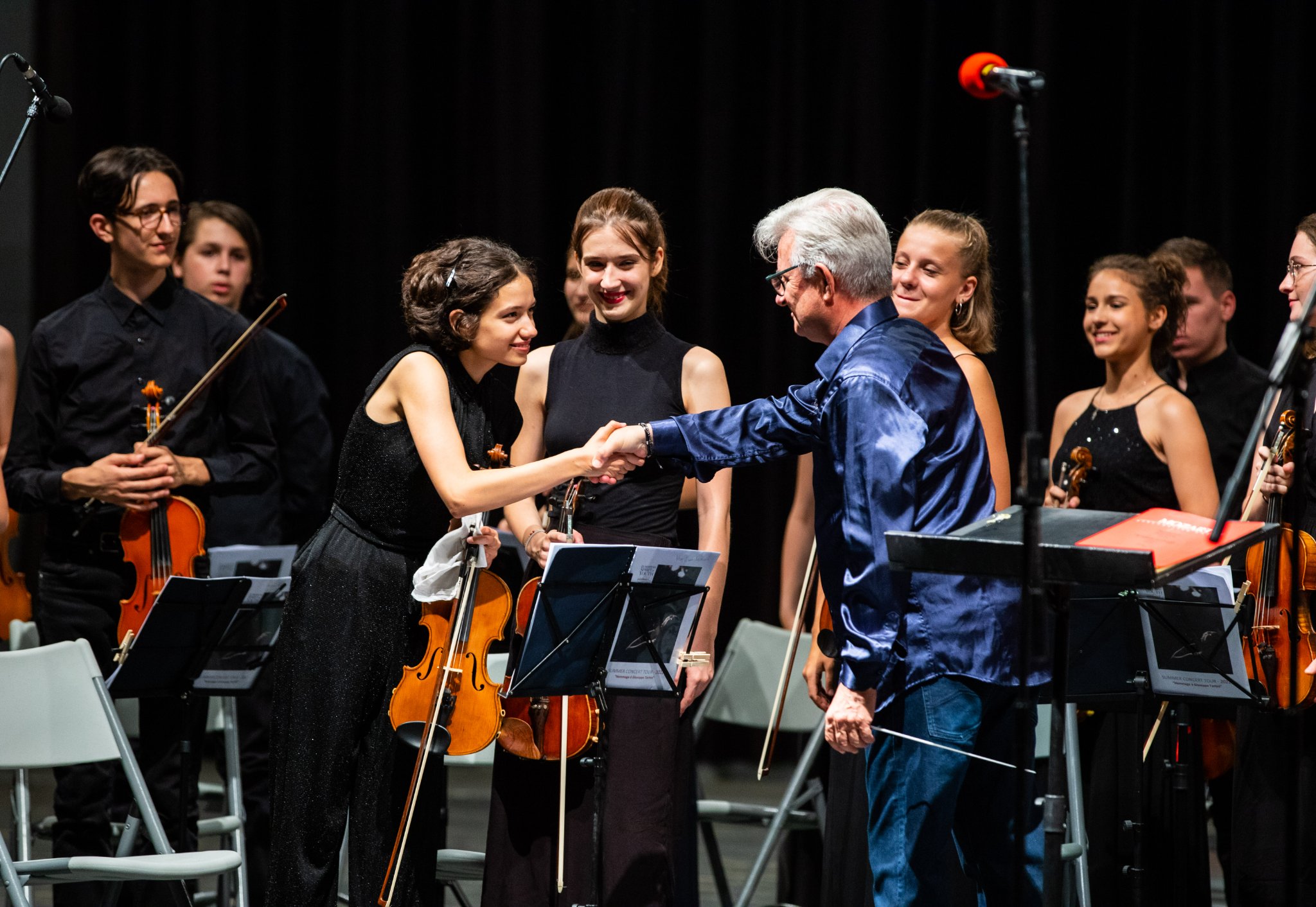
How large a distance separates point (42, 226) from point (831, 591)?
16.1 ft

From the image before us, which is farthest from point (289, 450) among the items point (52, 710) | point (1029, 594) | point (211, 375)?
point (1029, 594)

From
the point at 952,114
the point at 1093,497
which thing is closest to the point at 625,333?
the point at 1093,497

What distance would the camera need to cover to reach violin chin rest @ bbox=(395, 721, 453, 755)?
2699 mm

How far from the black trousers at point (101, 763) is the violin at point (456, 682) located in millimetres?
821

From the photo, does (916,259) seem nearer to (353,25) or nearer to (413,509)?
(413,509)

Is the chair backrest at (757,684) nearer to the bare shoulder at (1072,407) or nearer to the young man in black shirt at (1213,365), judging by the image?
the bare shoulder at (1072,407)

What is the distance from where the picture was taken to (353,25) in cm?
620

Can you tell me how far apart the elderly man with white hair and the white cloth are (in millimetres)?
615

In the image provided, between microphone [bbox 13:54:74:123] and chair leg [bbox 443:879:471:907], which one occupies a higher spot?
microphone [bbox 13:54:74:123]

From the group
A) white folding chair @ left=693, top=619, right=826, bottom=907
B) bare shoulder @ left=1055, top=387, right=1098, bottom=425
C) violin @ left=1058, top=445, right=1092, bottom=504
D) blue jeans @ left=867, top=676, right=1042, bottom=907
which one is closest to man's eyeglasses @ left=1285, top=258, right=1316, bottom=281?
violin @ left=1058, top=445, right=1092, bottom=504

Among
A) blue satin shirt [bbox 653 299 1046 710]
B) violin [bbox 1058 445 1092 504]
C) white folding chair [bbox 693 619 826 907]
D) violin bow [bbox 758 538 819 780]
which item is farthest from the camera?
white folding chair [bbox 693 619 826 907]

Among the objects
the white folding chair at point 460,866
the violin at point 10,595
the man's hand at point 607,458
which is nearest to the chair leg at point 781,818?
the white folding chair at point 460,866

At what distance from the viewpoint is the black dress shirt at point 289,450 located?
4.63 metres

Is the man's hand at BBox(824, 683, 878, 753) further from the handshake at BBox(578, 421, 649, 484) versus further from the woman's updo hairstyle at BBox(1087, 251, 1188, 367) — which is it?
the woman's updo hairstyle at BBox(1087, 251, 1188, 367)
